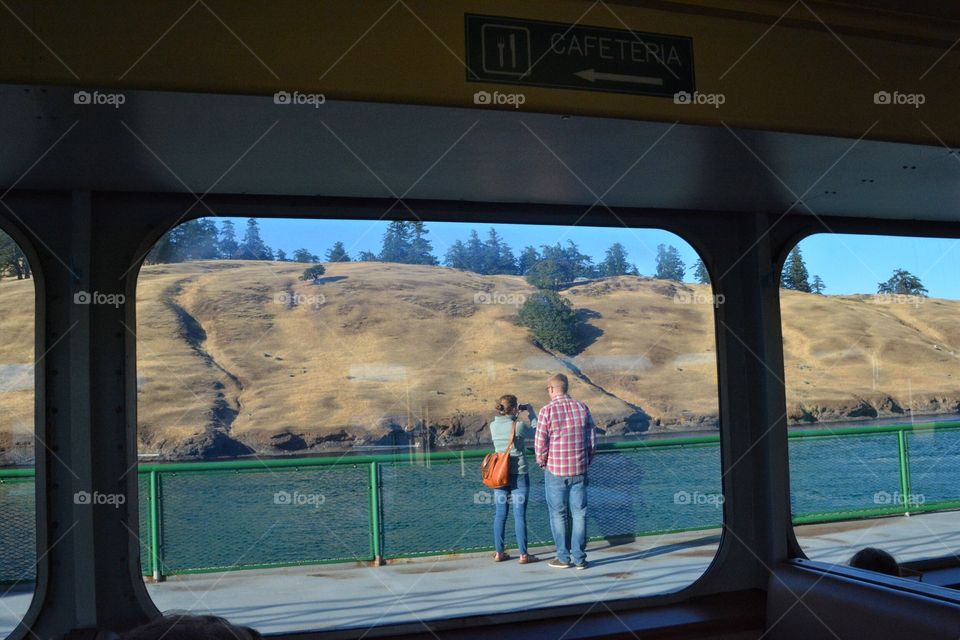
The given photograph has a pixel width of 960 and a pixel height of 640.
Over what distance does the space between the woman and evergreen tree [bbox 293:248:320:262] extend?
1774 millimetres

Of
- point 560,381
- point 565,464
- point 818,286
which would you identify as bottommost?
point 565,464

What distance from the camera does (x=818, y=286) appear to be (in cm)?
441

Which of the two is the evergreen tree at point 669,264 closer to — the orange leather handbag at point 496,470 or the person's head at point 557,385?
the person's head at point 557,385

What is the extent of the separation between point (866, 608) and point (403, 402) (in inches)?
91.7

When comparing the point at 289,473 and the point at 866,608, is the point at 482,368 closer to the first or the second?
the point at 289,473

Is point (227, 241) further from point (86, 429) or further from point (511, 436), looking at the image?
point (511, 436)

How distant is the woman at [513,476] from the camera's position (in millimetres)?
5250

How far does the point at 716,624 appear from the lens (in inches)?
137

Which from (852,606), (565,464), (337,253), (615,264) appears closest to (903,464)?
(565,464)

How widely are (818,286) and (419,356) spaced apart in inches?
87.8

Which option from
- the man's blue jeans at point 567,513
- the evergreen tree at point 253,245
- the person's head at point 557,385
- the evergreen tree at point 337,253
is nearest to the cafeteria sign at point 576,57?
the evergreen tree at point 253,245

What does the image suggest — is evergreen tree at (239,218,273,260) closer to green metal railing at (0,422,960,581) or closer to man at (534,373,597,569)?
green metal railing at (0,422,960,581)

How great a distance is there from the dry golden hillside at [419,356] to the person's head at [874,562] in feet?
3.21

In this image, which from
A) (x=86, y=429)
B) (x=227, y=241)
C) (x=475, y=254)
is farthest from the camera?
(x=475, y=254)
